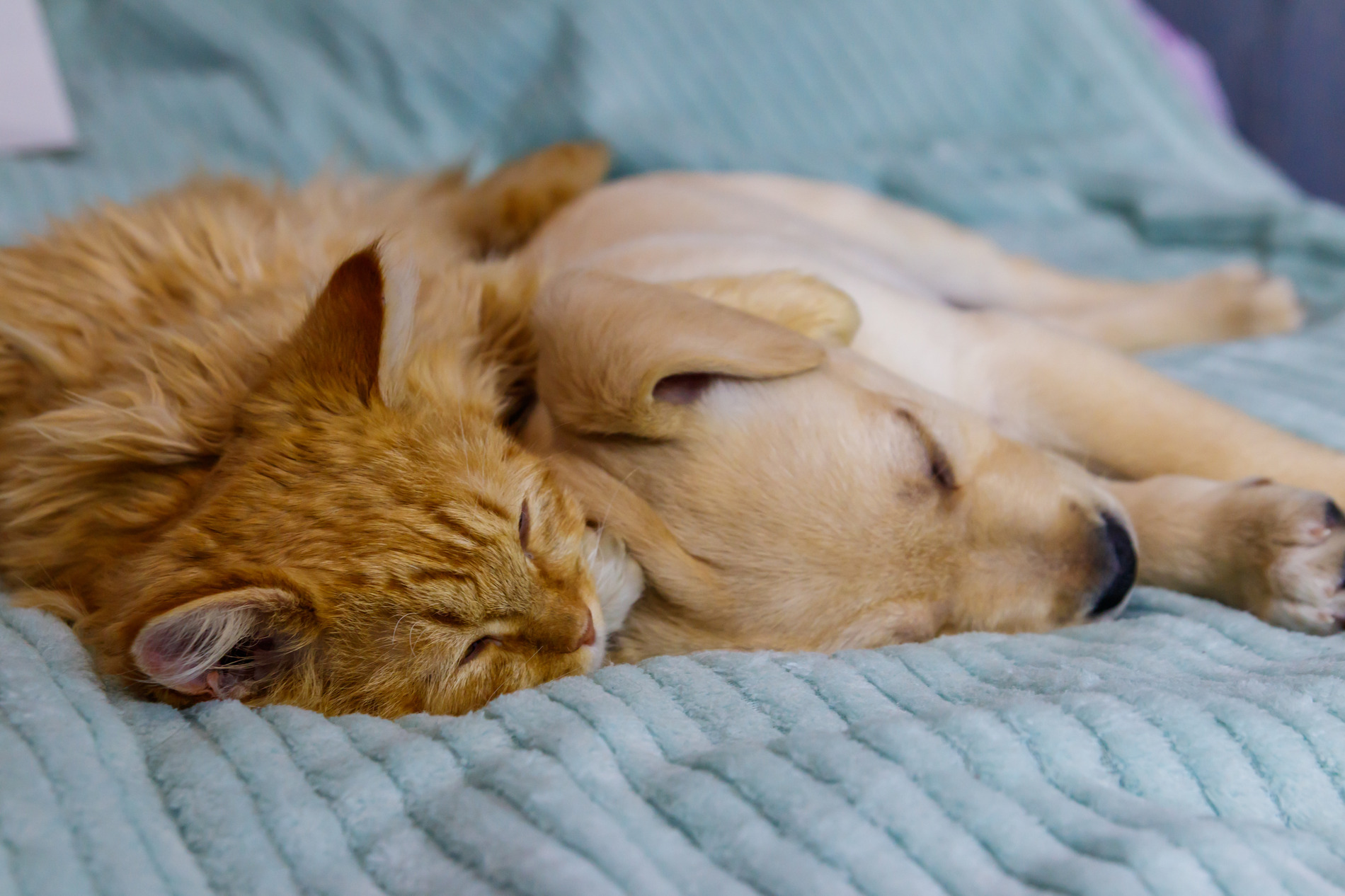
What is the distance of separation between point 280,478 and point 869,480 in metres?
0.75

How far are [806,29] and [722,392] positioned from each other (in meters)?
2.23

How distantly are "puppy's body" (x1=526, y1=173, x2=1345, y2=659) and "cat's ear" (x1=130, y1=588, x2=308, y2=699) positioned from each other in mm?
464

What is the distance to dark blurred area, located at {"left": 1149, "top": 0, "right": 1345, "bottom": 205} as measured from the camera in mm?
3777

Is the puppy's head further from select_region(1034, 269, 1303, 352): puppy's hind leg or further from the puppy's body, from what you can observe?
select_region(1034, 269, 1303, 352): puppy's hind leg

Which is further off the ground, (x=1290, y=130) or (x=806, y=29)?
(x=806, y=29)

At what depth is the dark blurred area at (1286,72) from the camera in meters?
3.78

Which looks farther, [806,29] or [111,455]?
[806,29]

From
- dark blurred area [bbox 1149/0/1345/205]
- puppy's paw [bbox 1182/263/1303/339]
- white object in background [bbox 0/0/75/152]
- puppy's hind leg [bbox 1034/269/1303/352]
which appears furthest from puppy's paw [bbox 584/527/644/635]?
dark blurred area [bbox 1149/0/1345/205]

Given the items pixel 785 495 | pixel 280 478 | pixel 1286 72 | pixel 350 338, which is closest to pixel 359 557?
pixel 280 478

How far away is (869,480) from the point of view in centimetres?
138

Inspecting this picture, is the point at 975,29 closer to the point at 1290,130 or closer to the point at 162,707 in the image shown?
the point at 1290,130

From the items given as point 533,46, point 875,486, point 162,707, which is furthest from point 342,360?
point 533,46

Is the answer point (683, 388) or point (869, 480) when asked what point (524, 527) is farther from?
point (869, 480)

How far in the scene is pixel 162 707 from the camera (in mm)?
1134
